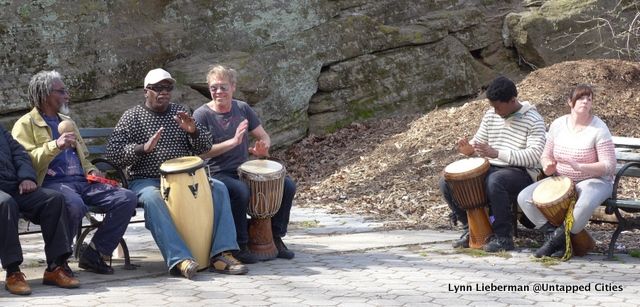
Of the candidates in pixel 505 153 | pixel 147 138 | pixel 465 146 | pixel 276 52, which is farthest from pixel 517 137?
pixel 276 52

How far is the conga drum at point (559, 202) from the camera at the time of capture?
6.67 meters

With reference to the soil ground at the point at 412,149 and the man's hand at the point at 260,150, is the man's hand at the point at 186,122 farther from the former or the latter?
the soil ground at the point at 412,149

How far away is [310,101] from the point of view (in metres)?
13.1

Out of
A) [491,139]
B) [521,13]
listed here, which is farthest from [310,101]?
[491,139]

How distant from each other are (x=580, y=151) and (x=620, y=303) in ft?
5.34

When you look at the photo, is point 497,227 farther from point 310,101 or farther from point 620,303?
point 310,101

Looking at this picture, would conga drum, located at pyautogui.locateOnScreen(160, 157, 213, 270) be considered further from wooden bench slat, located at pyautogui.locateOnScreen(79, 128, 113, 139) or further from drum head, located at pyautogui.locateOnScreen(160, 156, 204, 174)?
wooden bench slat, located at pyautogui.locateOnScreen(79, 128, 113, 139)

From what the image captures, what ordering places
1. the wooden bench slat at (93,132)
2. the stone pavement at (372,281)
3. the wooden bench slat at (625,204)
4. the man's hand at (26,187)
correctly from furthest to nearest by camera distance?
the wooden bench slat at (93,132)
the wooden bench slat at (625,204)
the man's hand at (26,187)
the stone pavement at (372,281)

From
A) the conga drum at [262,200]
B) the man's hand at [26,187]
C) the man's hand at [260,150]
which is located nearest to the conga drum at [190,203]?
the conga drum at [262,200]

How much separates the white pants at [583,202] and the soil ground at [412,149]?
53.3 inches

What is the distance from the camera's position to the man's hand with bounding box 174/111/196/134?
679 centimetres

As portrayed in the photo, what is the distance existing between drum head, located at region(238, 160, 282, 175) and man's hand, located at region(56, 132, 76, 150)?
129cm

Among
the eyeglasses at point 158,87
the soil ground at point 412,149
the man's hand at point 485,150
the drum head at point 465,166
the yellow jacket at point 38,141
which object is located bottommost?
the soil ground at point 412,149

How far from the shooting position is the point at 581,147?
22.5ft
